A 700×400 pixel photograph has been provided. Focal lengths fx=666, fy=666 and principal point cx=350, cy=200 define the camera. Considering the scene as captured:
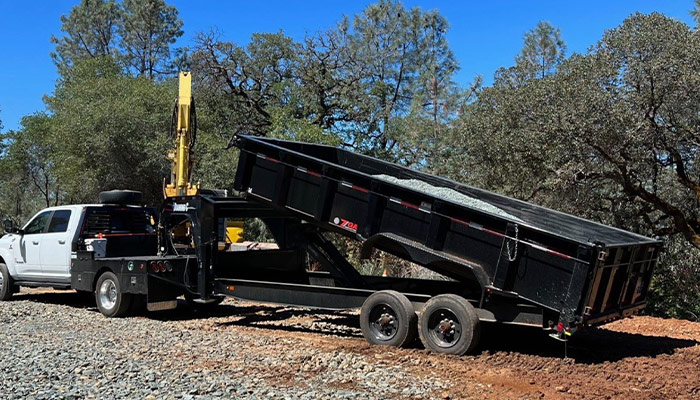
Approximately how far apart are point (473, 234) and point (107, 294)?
6.90 m

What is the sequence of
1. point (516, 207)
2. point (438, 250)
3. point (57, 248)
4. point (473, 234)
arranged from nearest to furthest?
point (473, 234) → point (438, 250) → point (516, 207) → point (57, 248)

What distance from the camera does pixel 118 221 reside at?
12.6 meters

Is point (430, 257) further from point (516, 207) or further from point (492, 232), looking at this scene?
point (516, 207)

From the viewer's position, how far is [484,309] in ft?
26.2

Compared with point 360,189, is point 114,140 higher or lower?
lower

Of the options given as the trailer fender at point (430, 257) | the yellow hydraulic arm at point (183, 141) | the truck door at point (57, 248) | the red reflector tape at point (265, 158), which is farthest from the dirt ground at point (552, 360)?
the yellow hydraulic arm at point (183, 141)

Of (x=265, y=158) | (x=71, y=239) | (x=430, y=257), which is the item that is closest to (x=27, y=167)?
(x=71, y=239)

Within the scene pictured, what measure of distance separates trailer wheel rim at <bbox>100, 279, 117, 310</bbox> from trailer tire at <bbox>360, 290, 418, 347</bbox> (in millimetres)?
5116

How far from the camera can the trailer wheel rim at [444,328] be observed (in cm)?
800

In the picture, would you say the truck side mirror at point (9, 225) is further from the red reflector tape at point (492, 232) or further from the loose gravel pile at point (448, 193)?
the red reflector tape at point (492, 232)

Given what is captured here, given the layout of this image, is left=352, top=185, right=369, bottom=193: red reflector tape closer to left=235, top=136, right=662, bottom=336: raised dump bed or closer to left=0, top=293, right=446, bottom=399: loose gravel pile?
left=235, top=136, right=662, bottom=336: raised dump bed

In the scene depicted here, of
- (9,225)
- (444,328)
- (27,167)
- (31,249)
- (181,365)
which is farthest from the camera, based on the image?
(27,167)

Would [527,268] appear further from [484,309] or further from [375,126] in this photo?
[375,126]

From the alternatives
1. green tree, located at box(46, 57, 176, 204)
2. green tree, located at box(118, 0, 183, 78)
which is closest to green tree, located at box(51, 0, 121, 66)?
green tree, located at box(118, 0, 183, 78)
